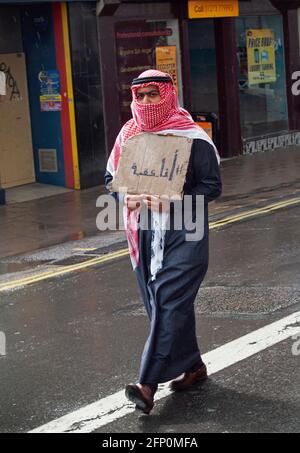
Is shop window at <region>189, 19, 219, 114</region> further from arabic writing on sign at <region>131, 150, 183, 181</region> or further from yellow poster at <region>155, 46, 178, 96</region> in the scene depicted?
arabic writing on sign at <region>131, 150, 183, 181</region>

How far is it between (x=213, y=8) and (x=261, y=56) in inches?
86.0

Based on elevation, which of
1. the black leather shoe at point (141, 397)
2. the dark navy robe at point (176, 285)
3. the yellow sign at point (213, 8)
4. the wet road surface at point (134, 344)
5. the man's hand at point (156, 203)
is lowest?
the wet road surface at point (134, 344)

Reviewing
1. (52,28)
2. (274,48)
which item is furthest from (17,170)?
(274,48)

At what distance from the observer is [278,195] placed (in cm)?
1449

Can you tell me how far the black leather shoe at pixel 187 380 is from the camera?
6141 millimetres

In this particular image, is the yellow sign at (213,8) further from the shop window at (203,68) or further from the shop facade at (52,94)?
the shop facade at (52,94)

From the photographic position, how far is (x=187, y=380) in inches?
242

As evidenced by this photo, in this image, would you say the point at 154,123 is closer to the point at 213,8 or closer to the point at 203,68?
the point at 213,8

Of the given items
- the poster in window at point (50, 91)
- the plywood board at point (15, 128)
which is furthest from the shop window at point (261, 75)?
the plywood board at point (15, 128)

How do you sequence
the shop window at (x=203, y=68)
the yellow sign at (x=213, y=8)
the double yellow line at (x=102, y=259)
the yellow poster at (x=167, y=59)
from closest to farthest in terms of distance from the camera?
the double yellow line at (x=102, y=259)
the yellow poster at (x=167, y=59)
the yellow sign at (x=213, y=8)
the shop window at (x=203, y=68)

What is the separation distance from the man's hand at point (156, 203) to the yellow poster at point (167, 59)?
1248 centimetres

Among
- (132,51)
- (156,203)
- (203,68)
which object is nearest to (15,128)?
(132,51)

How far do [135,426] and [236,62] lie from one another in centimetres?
1485

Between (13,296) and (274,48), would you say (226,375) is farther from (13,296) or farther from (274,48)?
(274,48)
